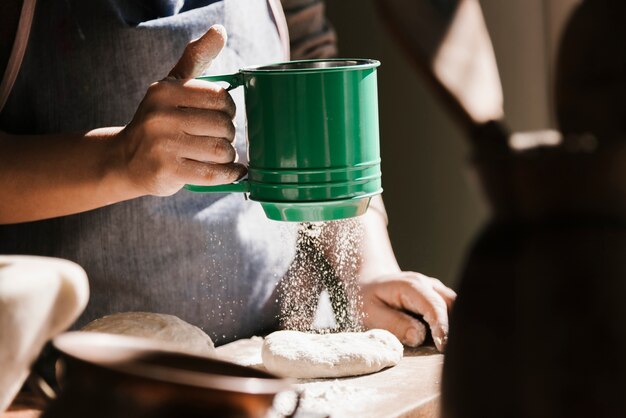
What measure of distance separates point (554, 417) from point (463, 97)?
0.18m

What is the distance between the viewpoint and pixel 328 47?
1759mm

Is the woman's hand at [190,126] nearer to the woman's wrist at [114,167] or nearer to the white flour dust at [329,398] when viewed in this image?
the woman's wrist at [114,167]

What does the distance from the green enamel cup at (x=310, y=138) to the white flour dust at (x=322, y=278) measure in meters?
0.54

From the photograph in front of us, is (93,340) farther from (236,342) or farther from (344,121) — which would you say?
(236,342)

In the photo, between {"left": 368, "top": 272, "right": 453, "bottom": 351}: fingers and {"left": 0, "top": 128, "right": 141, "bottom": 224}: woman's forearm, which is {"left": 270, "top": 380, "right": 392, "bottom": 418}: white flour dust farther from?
{"left": 0, "top": 128, "right": 141, "bottom": 224}: woman's forearm

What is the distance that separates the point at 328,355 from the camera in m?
1.21

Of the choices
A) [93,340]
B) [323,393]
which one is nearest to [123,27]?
[323,393]

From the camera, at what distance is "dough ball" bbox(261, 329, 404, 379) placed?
3.95 ft

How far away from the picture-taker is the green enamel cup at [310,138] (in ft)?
3.08

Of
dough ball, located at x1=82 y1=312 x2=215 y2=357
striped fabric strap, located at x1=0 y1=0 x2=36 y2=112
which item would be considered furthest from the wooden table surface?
striped fabric strap, located at x1=0 y1=0 x2=36 y2=112

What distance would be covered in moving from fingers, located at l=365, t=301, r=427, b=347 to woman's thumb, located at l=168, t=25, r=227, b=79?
0.51 metres

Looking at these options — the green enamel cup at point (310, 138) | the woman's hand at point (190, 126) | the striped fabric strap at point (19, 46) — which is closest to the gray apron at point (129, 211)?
the striped fabric strap at point (19, 46)

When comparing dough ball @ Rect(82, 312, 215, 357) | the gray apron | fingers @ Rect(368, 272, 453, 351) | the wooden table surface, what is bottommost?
the wooden table surface

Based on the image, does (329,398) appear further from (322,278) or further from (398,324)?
(322,278)
